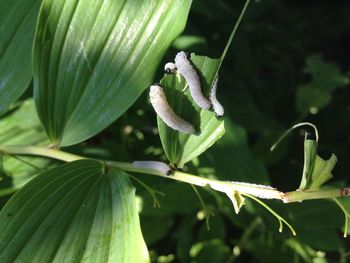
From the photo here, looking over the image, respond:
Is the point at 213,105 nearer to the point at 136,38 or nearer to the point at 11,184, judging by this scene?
the point at 136,38

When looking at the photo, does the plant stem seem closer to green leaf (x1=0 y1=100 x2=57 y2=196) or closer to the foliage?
the foliage

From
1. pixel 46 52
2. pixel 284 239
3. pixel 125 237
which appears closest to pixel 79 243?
pixel 125 237

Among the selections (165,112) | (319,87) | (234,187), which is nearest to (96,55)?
(165,112)

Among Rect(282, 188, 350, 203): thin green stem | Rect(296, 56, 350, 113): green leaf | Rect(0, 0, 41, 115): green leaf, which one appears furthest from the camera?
Rect(296, 56, 350, 113): green leaf

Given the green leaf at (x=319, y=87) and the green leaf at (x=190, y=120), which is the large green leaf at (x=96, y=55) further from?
the green leaf at (x=319, y=87)

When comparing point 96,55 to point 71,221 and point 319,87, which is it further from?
point 319,87

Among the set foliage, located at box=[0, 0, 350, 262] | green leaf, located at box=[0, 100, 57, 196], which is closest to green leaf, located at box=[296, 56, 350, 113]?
foliage, located at box=[0, 0, 350, 262]
